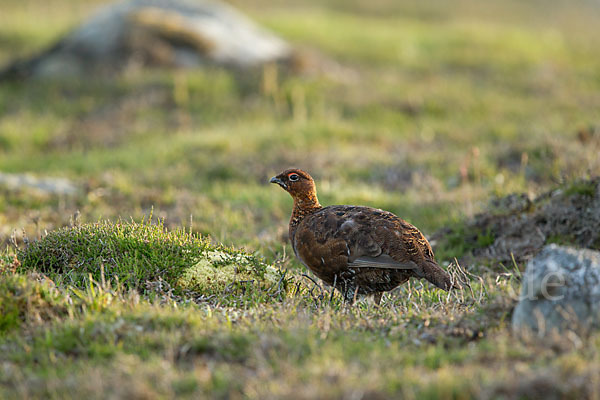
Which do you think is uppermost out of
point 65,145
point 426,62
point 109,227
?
point 426,62

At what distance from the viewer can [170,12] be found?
18922 millimetres

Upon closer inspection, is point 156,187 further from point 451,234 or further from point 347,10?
point 347,10

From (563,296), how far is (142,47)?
1529 cm

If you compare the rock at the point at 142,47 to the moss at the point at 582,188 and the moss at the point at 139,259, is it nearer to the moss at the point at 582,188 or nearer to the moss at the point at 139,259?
the moss at the point at 582,188

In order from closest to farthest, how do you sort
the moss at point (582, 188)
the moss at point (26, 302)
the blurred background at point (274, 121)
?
1. the moss at point (26, 302)
2. the moss at point (582, 188)
3. the blurred background at point (274, 121)

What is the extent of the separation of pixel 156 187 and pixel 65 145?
412 cm

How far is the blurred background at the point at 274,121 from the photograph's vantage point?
32.1 feet

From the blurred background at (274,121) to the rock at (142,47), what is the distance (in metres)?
0.05

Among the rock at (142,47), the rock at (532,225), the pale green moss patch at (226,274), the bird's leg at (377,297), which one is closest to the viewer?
the pale green moss patch at (226,274)

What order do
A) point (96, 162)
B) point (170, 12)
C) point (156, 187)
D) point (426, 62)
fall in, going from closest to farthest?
point (156, 187) → point (96, 162) → point (170, 12) → point (426, 62)

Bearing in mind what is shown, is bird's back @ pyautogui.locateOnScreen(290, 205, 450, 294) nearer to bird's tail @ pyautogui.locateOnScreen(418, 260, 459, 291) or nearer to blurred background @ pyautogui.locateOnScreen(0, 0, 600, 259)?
bird's tail @ pyautogui.locateOnScreen(418, 260, 459, 291)

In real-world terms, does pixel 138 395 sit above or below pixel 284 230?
above

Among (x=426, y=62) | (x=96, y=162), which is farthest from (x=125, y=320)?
(x=426, y=62)

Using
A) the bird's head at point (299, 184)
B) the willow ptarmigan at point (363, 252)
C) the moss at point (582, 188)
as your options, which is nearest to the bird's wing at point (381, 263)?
the willow ptarmigan at point (363, 252)
